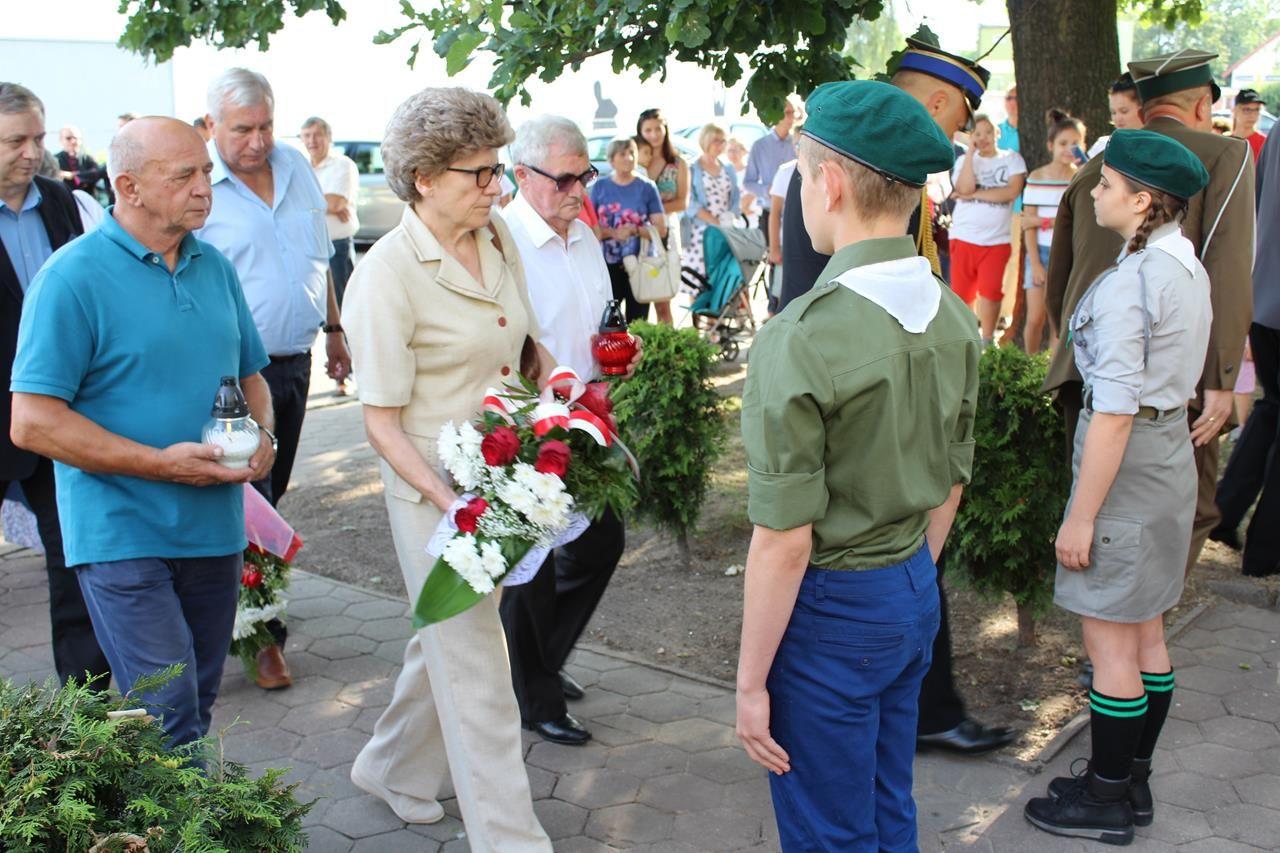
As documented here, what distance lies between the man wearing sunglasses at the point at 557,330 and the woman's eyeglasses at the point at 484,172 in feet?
2.52

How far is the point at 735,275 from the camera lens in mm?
10812

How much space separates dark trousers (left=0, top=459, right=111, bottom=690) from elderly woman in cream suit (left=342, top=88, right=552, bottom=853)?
1.24 metres

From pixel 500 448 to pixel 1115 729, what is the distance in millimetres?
1887

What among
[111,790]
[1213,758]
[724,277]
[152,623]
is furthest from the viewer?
[724,277]

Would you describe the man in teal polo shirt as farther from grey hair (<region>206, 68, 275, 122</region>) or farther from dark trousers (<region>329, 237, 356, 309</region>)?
dark trousers (<region>329, 237, 356, 309</region>)

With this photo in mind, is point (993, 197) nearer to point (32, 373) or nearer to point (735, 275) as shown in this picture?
point (735, 275)

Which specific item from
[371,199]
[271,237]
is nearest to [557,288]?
[271,237]

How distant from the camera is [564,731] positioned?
165 inches

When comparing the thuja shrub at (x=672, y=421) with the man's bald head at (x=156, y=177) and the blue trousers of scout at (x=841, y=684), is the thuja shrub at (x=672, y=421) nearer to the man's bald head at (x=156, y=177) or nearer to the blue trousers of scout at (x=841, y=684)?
the man's bald head at (x=156, y=177)

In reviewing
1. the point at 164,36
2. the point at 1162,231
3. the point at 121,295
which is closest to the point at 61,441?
the point at 121,295

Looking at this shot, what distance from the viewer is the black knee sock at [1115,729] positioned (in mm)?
3363

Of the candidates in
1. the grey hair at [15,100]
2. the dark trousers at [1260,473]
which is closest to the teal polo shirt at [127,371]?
the grey hair at [15,100]

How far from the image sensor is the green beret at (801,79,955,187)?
7.22 ft

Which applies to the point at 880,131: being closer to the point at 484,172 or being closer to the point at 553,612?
the point at 484,172
